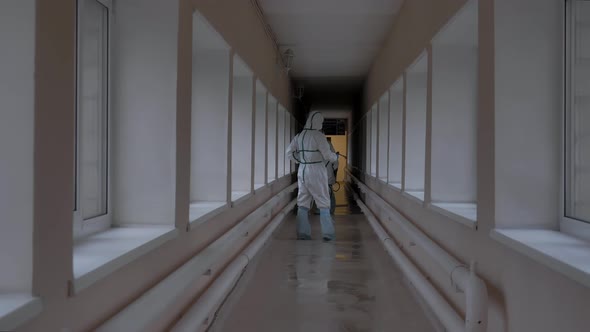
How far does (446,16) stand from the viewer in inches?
146

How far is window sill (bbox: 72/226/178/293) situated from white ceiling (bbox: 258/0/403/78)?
4050 millimetres

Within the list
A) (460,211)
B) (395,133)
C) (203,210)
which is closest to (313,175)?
(395,133)

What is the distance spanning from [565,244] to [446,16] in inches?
79.9

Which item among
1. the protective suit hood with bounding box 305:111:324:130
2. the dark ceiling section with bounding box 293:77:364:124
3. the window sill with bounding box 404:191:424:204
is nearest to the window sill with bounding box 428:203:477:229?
the window sill with bounding box 404:191:424:204

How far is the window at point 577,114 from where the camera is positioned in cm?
235

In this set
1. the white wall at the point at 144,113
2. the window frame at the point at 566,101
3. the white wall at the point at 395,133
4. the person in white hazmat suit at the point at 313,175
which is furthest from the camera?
the person in white hazmat suit at the point at 313,175

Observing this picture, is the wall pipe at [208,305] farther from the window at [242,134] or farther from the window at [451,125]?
the window at [451,125]

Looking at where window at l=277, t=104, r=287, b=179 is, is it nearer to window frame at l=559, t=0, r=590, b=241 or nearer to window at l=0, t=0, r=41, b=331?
window frame at l=559, t=0, r=590, b=241

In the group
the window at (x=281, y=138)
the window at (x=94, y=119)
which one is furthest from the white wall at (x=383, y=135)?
the window at (x=94, y=119)

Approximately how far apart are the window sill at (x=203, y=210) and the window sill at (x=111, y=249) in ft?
1.71

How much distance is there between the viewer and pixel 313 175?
7.53 m

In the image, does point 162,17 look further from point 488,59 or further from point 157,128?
point 488,59

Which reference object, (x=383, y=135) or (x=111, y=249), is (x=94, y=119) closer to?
(x=111, y=249)

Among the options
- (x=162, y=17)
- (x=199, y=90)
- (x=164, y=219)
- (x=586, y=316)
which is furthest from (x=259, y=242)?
(x=586, y=316)
